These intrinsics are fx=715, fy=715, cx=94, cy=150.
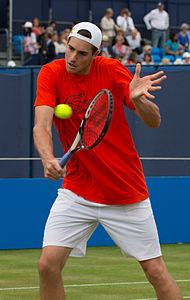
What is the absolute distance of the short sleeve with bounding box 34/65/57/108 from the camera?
4.64m

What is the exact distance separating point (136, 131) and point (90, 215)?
872cm

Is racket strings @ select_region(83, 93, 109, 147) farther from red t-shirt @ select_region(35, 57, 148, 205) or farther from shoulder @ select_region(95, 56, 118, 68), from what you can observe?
shoulder @ select_region(95, 56, 118, 68)

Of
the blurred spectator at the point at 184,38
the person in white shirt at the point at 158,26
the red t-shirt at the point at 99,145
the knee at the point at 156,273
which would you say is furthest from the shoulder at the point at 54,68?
the blurred spectator at the point at 184,38

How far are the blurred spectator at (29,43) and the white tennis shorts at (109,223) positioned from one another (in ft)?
44.7

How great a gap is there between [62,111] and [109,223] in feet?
2.68

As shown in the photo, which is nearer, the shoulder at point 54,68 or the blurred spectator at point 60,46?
the shoulder at point 54,68

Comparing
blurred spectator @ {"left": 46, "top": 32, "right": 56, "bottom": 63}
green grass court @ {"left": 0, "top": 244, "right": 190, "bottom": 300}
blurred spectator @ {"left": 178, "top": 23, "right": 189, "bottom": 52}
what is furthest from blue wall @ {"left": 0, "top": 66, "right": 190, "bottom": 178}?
blurred spectator @ {"left": 178, "top": 23, "right": 189, "bottom": 52}

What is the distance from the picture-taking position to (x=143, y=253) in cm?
466

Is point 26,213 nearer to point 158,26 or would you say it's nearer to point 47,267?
point 47,267

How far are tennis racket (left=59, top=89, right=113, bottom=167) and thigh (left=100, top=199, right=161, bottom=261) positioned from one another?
1.78 ft

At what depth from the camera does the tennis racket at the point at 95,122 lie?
4.43 m

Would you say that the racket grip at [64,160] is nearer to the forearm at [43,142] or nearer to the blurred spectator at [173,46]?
the forearm at [43,142]

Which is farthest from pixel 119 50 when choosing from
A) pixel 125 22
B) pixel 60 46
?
pixel 125 22

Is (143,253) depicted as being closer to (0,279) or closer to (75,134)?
(75,134)
